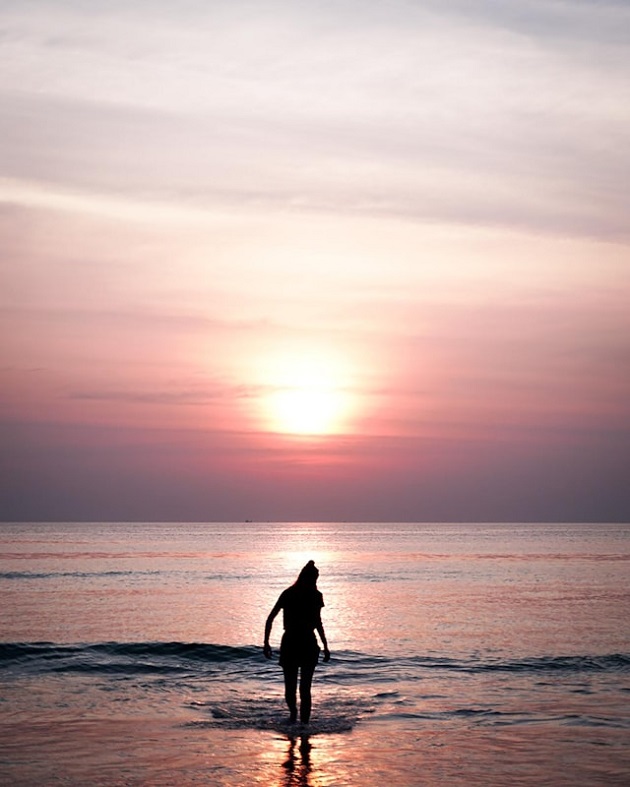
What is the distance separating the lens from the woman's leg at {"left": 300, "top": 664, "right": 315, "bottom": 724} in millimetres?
13227

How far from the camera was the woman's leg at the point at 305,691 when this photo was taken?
13.2 metres

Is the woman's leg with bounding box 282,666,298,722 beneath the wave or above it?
above

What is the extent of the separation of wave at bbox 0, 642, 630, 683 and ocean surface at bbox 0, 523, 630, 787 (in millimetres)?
65

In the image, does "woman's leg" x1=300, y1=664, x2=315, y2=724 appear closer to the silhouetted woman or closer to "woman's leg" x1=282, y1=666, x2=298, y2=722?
the silhouetted woman

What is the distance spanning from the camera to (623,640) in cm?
2464

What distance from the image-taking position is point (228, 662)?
71.5ft

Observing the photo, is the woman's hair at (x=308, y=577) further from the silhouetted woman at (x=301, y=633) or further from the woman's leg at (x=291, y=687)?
the woman's leg at (x=291, y=687)

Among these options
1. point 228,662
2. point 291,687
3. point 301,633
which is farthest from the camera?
point 228,662

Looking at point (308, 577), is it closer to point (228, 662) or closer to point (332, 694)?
point (332, 694)

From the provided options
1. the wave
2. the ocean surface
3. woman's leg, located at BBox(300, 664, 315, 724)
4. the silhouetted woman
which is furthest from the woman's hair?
the wave

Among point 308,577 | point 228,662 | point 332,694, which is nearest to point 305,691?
point 308,577

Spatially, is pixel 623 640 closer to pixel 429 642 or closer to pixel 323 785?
pixel 429 642

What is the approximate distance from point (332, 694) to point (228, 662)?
18.8 ft

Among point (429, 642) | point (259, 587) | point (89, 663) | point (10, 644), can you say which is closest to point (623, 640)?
point (429, 642)
